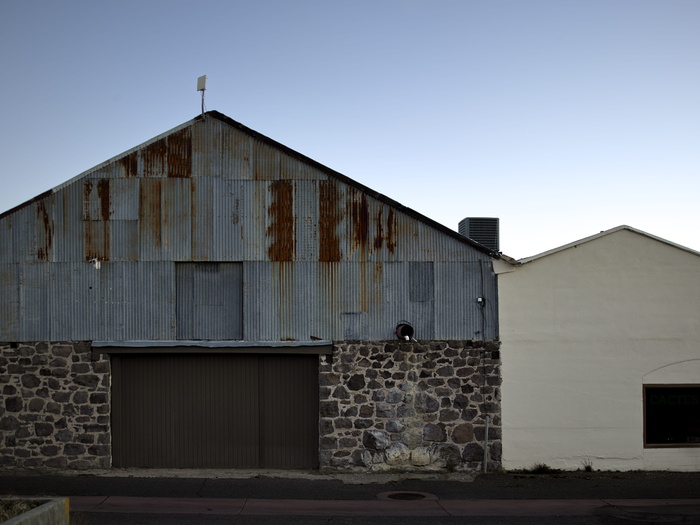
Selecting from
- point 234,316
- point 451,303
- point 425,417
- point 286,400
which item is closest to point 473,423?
point 425,417

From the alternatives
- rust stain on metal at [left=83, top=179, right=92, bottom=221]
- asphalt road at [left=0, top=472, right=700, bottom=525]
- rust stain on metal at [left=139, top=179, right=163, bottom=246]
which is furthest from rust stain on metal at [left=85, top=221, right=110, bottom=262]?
asphalt road at [left=0, top=472, right=700, bottom=525]

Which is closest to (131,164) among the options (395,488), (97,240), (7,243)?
(97,240)

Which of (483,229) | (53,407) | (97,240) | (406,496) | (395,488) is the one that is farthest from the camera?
(483,229)

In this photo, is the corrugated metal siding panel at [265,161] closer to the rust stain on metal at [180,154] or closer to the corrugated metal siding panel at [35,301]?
the rust stain on metal at [180,154]

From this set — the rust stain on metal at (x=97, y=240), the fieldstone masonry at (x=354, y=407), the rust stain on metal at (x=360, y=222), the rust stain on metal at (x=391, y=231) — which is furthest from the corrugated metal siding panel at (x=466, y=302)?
the rust stain on metal at (x=97, y=240)

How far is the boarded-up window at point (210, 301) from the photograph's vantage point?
1398cm

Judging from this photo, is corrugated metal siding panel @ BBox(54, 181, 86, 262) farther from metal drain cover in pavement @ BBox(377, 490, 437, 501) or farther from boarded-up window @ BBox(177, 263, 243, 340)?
metal drain cover in pavement @ BBox(377, 490, 437, 501)

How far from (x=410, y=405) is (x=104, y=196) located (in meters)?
7.09

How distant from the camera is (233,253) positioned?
1395cm

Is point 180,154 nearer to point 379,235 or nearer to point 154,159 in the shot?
point 154,159

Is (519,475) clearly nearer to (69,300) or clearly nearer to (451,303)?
(451,303)

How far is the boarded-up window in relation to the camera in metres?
14.0

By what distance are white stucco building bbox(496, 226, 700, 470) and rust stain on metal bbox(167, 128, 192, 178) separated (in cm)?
634

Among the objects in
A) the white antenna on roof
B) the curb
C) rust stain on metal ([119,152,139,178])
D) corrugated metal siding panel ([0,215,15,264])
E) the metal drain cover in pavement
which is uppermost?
the white antenna on roof
